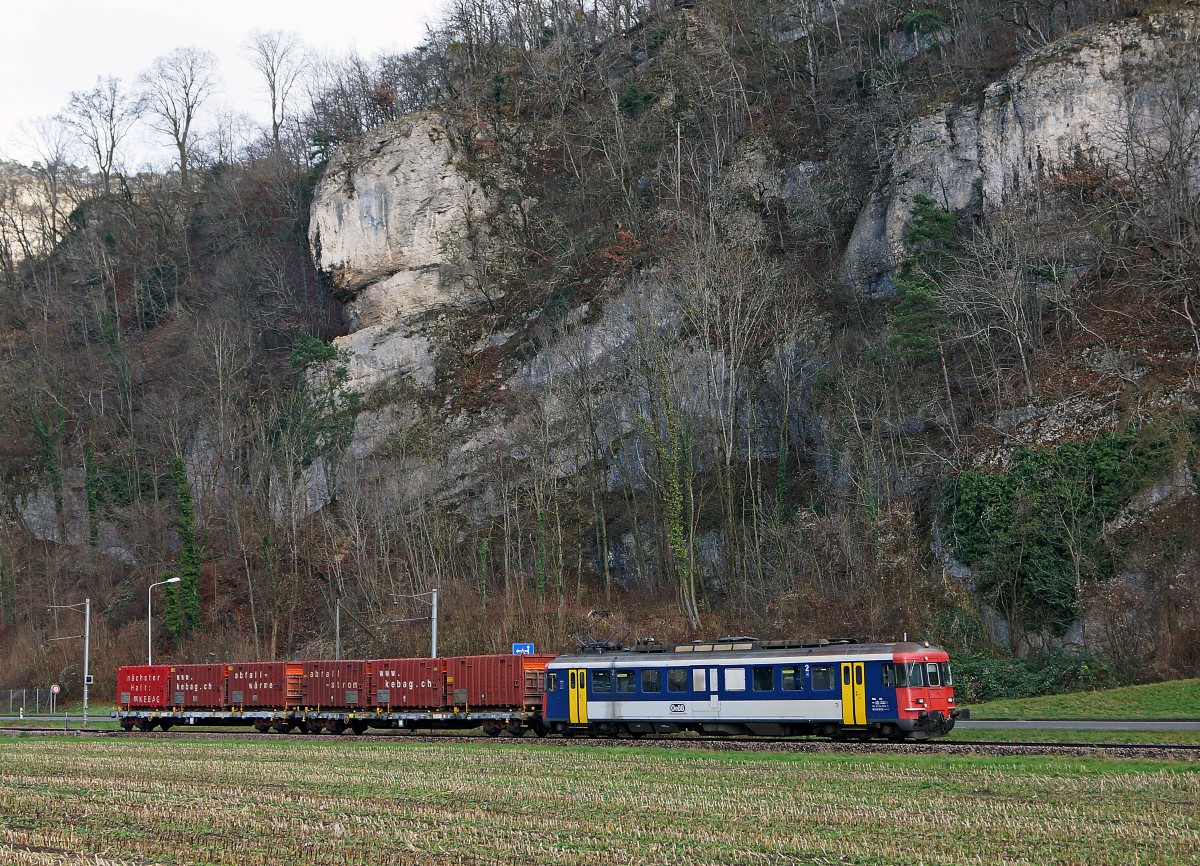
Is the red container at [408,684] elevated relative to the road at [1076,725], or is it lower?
elevated

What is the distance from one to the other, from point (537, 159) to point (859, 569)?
147 ft

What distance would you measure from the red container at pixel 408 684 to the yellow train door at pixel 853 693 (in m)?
15.1

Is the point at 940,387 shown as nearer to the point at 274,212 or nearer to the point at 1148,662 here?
the point at 1148,662

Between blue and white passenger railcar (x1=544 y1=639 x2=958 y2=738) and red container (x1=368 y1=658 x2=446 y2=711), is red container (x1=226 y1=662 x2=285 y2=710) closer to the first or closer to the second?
red container (x1=368 y1=658 x2=446 y2=711)

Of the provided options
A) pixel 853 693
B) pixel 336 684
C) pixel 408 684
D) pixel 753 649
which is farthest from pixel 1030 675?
pixel 336 684

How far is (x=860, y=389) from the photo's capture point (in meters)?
53.0

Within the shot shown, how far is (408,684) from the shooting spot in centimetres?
4150

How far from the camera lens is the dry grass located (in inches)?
543

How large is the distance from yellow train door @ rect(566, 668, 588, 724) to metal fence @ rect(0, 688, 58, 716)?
126ft

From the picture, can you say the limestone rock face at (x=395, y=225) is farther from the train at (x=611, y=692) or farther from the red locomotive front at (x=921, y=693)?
the red locomotive front at (x=921, y=693)

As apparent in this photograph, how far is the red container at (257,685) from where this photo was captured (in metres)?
44.8

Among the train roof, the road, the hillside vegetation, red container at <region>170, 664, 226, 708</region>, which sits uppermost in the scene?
the hillside vegetation

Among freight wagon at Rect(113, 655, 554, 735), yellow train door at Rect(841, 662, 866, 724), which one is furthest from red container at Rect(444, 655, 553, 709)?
yellow train door at Rect(841, 662, 866, 724)

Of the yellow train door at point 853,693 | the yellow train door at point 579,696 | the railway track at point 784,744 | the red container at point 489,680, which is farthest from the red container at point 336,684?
the yellow train door at point 853,693
